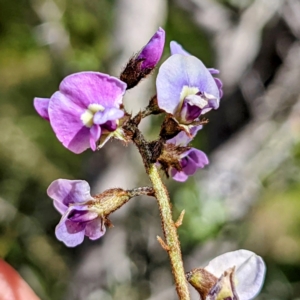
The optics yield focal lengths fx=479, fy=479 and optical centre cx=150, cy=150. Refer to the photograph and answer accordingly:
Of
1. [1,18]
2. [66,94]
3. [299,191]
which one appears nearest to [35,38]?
[1,18]

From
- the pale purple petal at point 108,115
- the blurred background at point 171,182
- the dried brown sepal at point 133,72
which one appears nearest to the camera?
the pale purple petal at point 108,115

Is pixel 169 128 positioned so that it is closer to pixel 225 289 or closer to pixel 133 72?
pixel 133 72

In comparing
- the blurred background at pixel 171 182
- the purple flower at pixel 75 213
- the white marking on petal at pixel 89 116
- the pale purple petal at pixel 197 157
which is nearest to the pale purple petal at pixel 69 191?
the purple flower at pixel 75 213

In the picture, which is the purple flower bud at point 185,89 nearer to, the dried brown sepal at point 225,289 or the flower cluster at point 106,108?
the flower cluster at point 106,108

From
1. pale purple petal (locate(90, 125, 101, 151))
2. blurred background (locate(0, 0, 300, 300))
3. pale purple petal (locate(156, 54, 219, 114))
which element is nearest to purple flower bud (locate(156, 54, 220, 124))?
pale purple petal (locate(156, 54, 219, 114))

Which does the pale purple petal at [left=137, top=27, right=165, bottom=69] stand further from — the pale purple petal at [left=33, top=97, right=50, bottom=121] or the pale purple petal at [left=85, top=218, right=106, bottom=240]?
the pale purple petal at [left=85, top=218, right=106, bottom=240]

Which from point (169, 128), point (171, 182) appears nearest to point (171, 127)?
point (169, 128)
